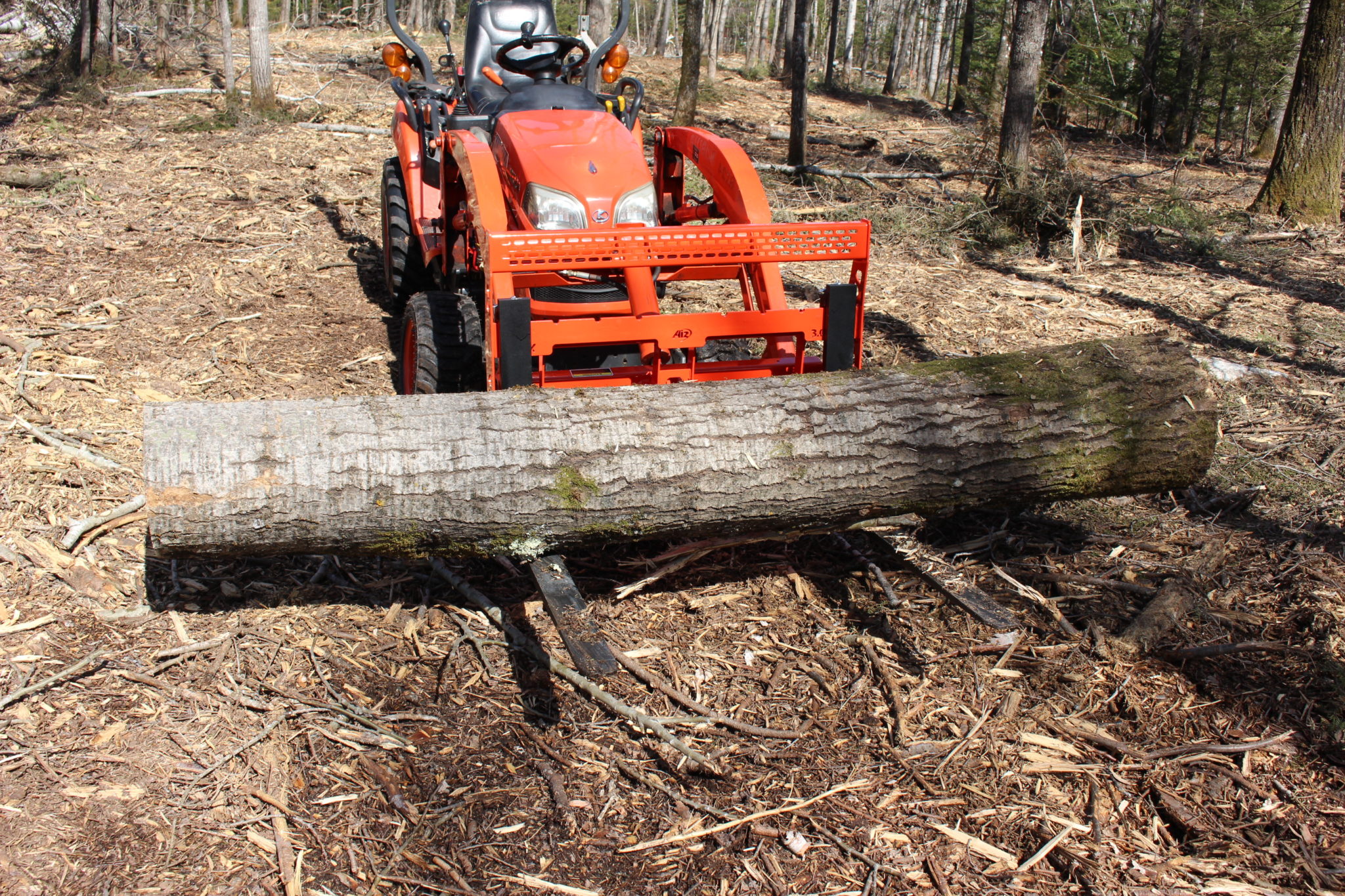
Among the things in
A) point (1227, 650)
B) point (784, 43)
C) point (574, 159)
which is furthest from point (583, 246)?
point (784, 43)

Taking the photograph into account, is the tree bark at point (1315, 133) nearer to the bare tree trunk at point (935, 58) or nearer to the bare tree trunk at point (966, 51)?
the bare tree trunk at point (966, 51)

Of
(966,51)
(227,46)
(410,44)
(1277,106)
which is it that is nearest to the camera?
(410,44)

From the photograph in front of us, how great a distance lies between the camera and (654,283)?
14.2ft

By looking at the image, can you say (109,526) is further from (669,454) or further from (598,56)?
(598,56)

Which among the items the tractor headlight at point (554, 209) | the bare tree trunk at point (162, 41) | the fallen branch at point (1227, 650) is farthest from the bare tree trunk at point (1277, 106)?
the bare tree trunk at point (162, 41)

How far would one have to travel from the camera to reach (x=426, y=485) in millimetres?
3164

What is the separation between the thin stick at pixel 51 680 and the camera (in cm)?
303

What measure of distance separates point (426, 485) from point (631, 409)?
76 cm

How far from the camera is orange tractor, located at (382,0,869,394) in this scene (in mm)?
3879

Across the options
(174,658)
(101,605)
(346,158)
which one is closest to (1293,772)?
(174,658)

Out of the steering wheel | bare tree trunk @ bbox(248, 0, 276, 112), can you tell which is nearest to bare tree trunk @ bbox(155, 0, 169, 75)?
bare tree trunk @ bbox(248, 0, 276, 112)

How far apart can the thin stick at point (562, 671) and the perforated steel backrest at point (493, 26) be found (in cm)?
351

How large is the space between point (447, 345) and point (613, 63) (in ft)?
7.78

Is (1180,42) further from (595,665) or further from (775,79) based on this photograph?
(595,665)
